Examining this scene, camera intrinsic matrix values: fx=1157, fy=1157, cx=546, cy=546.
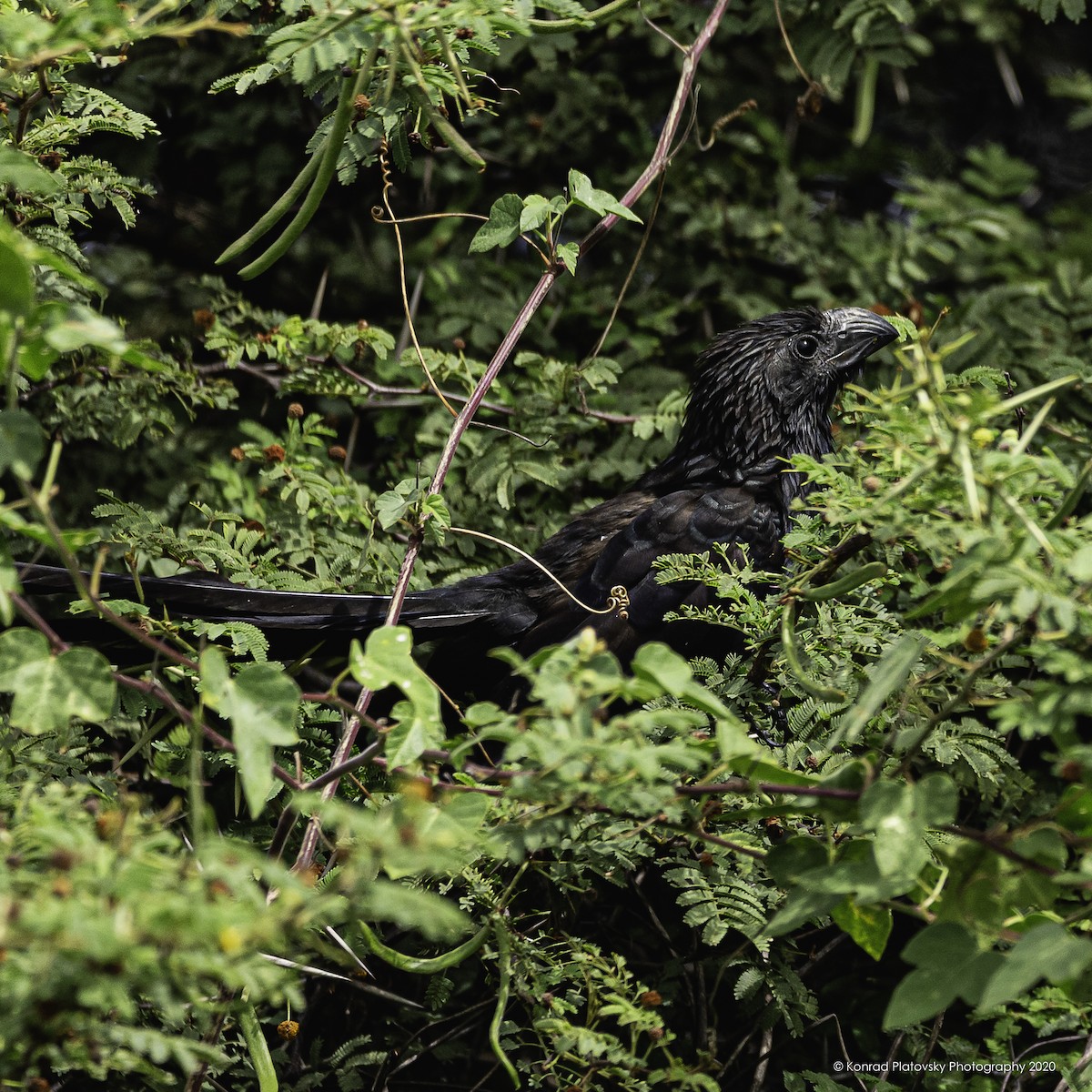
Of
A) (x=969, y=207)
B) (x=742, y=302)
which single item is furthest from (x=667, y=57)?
(x=969, y=207)

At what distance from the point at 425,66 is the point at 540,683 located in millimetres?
1347

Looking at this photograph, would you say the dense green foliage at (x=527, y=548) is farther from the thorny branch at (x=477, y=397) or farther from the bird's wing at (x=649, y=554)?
the bird's wing at (x=649, y=554)

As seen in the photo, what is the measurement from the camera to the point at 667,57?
4.18 meters

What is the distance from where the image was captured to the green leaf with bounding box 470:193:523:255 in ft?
8.30

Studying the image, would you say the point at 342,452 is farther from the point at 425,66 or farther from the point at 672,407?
the point at 425,66

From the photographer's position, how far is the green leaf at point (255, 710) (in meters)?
1.40

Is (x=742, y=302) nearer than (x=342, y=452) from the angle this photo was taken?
No

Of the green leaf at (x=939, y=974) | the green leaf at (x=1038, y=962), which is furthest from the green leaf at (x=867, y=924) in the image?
the green leaf at (x=1038, y=962)

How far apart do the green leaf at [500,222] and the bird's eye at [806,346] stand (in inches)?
55.4

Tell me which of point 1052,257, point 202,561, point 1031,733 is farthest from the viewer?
point 1052,257

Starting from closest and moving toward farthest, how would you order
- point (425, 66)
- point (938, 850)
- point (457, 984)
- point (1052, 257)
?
point (938, 850), point (425, 66), point (457, 984), point (1052, 257)

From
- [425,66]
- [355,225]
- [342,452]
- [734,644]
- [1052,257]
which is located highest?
[425,66]

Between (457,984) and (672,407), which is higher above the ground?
(672,407)

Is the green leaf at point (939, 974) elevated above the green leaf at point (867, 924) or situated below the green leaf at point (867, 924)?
above
